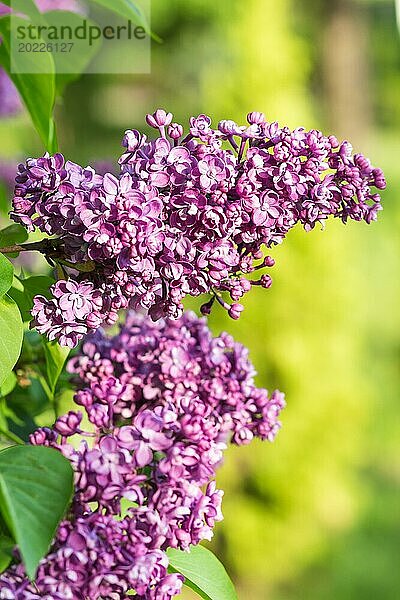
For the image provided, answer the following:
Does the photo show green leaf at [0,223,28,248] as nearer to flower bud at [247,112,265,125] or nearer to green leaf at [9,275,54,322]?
green leaf at [9,275,54,322]

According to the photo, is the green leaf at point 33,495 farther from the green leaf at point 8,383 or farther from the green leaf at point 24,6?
the green leaf at point 24,6

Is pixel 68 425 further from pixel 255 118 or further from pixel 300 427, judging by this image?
pixel 300 427

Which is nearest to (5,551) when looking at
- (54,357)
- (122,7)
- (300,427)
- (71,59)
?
(54,357)

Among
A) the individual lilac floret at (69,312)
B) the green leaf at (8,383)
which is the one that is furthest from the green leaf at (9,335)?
the green leaf at (8,383)

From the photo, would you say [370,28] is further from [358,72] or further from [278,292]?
[278,292]

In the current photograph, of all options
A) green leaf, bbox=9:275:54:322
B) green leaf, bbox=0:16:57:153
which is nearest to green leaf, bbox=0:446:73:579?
green leaf, bbox=9:275:54:322

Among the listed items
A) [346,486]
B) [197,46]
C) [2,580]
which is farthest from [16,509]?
[197,46]
